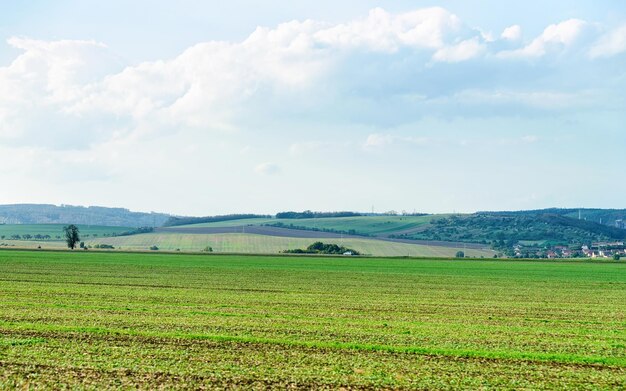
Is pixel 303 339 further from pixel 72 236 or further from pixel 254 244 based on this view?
pixel 254 244

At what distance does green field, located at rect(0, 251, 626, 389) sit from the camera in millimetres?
18000

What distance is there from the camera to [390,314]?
1259 inches

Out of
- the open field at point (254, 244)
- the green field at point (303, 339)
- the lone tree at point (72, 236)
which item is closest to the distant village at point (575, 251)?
the open field at point (254, 244)

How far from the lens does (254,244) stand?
6501 inches

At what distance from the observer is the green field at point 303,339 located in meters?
18.0

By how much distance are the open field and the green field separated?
109 m

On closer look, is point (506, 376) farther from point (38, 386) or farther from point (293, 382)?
point (38, 386)

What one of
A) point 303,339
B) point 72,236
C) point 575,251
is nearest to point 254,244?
point 72,236

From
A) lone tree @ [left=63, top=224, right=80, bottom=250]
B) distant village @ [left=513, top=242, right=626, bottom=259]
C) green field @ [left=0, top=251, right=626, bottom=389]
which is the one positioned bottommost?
distant village @ [left=513, top=242, right=626, bottom=259]

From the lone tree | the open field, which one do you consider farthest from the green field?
the open field

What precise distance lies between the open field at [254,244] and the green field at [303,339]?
358ft

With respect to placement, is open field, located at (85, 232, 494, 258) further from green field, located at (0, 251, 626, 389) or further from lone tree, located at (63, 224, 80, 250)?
green field, located at (0, 251, 626, 389)

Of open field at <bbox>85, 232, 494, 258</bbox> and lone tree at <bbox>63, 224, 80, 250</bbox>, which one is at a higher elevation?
lone tree at <bbox>63, 224, 80, 250</bbox>

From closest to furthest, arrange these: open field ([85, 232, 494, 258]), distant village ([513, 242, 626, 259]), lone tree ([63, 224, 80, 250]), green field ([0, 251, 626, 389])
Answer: green field ([0, 251, 626, 389])
lone tree ([63, 224, 80, 250])
open field ([85, 232, 494, 258])
distant village ([513, 242, 626, 259])
